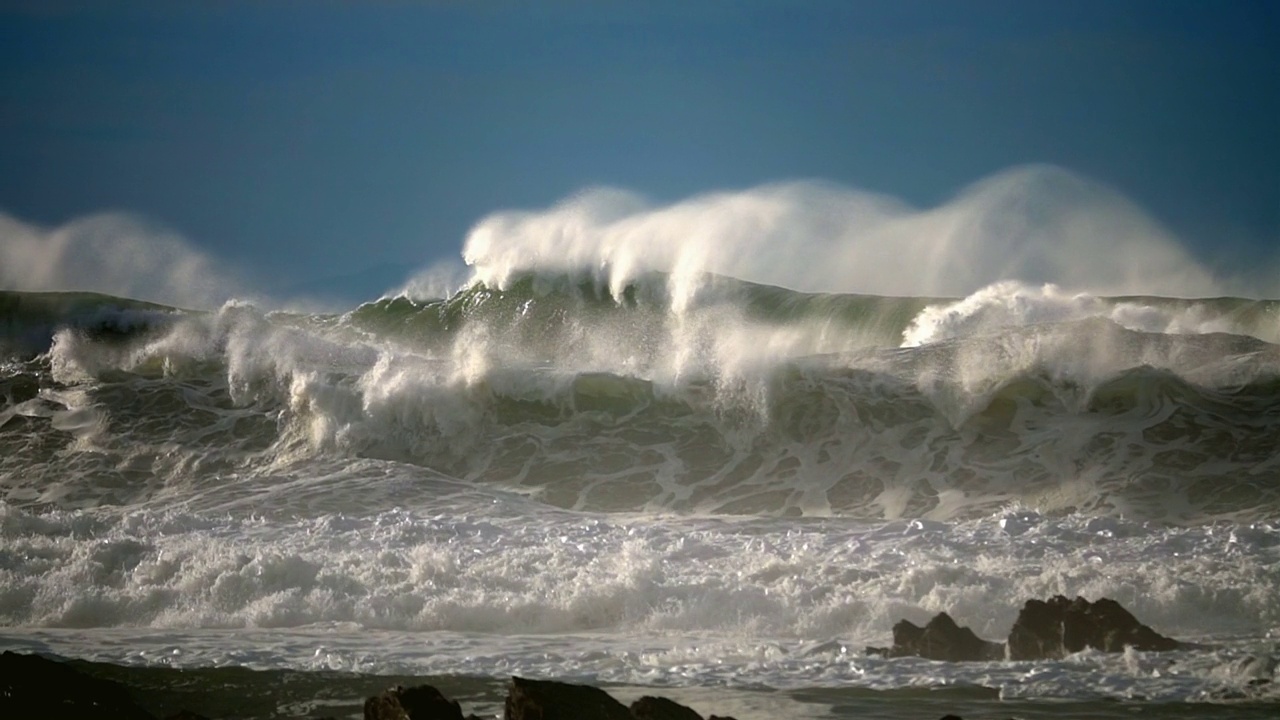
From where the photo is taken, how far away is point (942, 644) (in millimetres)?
8930

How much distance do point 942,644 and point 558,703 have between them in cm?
347

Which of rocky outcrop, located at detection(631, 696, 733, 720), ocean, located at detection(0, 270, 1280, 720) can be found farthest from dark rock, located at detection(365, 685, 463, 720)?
ocean, located at detection(0, 270, 1280, 720)

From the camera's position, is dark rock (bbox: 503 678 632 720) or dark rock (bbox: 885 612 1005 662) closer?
dark rock (bbox: 503 678 632 720)

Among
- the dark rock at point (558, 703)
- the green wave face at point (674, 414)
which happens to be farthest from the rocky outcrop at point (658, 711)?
the green wave face at point (674, 414)

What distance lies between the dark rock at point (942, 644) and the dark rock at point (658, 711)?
9.78ft

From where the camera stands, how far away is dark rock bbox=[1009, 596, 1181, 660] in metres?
8.73

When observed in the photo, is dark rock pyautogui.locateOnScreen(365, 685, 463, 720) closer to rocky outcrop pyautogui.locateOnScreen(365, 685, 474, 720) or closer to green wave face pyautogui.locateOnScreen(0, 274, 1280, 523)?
rocky outcrop pyautogui.locateOnScreen(365, 685, 474, 720)

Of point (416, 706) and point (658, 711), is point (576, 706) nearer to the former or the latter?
point (658, 711)

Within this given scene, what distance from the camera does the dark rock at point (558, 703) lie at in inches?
254

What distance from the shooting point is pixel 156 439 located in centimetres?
1848

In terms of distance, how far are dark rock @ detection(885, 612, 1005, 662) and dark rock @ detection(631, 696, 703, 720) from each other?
2980 millimetres

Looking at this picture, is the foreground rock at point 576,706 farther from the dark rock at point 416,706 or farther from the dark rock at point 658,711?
the dark rock at point 416,706

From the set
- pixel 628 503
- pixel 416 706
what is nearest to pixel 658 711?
pixel 416 706

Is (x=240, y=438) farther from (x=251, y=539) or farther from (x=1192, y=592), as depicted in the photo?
(x=1192, y=592)
